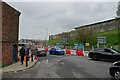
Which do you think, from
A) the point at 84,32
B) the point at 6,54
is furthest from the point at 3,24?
the point at 84,32

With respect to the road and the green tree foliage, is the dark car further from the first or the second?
the green tree foliage

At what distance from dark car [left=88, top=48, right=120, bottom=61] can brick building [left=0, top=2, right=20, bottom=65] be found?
28.0 feet

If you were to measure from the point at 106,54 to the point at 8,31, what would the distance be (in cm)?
1004

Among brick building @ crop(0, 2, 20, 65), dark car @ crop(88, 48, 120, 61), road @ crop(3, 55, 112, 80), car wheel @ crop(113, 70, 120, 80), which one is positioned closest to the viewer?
car wheel @ crop(113, 70, 120, 80)

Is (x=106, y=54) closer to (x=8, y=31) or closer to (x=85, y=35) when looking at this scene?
(x=8, y=31)

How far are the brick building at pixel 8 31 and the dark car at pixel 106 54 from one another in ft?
28.0

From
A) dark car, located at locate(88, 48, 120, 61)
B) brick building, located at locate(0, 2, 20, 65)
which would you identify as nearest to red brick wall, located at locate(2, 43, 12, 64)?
brick building, located at locate(0, 2, 20, 65)

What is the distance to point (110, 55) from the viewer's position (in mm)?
24594

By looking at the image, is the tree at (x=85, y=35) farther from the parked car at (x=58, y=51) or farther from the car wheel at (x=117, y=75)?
the car wheel at (x=117, y=75)

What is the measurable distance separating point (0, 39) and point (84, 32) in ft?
194

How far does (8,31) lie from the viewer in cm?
2089

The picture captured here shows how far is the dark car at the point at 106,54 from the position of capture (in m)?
24.0

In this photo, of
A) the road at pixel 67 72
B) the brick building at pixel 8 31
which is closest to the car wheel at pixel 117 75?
the road at pixel 67 72

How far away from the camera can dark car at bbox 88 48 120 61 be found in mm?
24016
